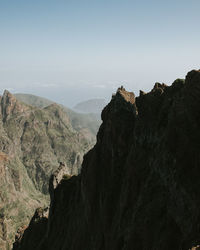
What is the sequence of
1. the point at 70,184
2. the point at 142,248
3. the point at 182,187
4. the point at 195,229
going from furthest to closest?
the point at 70,184 < the point at 142,248 < the point at 182,187 < the point at 195,229

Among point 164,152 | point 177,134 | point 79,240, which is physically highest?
point 177,134

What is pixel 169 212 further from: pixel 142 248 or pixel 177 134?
pixel 177 134

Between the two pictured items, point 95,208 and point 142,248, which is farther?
point 95,208

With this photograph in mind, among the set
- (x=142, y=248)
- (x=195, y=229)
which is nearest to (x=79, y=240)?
(x=142, y=248)

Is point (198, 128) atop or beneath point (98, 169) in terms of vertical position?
atop

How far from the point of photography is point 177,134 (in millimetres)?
27500

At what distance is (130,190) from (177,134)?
1142 cm

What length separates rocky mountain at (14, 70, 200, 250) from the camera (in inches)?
→ 955

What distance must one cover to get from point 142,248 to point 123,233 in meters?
5.18

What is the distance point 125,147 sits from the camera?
41031 mm

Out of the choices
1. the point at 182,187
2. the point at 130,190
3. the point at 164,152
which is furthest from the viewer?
the point at 130,190

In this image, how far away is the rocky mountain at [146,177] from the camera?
24.3 m

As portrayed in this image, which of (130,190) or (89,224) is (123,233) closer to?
(130,190)

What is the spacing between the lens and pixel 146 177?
3219 centimetres
